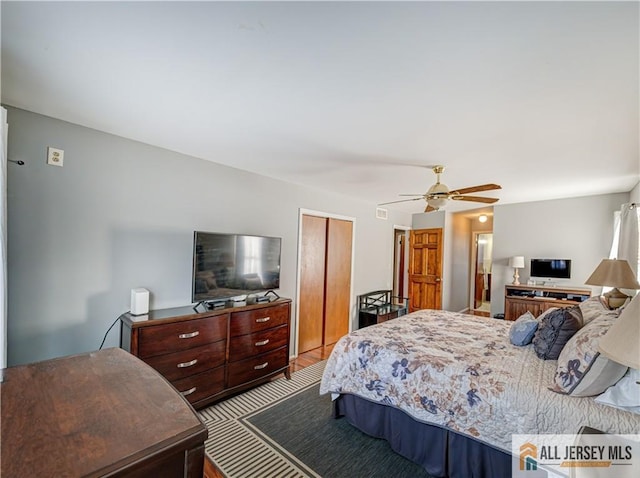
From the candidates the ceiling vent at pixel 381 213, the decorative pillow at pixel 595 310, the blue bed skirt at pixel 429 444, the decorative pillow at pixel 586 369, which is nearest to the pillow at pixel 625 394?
the decorative pillow at pixel 586 369

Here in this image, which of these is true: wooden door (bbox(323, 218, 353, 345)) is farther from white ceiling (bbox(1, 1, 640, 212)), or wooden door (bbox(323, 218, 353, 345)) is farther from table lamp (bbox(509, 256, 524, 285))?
table lamp (bbox(509, 256, 524, 285))

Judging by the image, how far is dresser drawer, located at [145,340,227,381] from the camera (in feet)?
7.64

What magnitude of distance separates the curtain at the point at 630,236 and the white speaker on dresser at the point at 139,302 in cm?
497

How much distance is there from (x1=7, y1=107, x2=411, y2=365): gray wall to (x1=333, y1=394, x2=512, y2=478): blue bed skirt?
2.01m

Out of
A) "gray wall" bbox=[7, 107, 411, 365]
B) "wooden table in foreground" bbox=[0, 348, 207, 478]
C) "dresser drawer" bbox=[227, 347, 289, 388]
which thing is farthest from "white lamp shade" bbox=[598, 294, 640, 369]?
"gray wall" bbox=[7, 107, 411, 365]

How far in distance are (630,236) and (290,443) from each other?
14.1 ft

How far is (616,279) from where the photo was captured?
2682mm

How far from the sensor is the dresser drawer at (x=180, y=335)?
7.40 ft

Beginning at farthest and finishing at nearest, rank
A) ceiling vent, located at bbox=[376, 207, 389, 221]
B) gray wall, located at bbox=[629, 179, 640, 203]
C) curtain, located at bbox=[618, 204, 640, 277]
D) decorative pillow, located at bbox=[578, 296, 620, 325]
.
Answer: ceiling vent, located at bbox=[376, 207, 389, 221] < gray wall, located at bbox=[629, 179, 640, 203] < curtain, located at bbox=[618, 204, 640, 277] < decorative pillow, located at bbox=[578, 296, 620, 325]

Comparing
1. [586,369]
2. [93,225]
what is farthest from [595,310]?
[93,225]

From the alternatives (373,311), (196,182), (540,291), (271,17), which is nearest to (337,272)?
(373,311)

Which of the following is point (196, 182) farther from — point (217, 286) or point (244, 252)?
point (217, 286)

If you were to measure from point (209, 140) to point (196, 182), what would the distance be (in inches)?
24.4

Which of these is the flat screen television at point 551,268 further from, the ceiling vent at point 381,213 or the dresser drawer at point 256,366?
the dresser drawer at point 256,366
